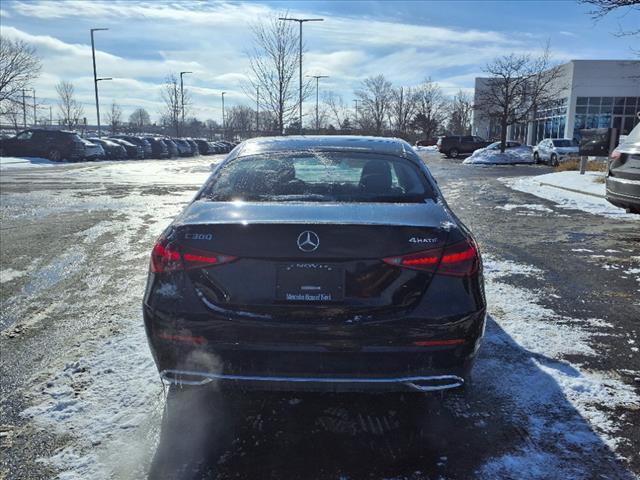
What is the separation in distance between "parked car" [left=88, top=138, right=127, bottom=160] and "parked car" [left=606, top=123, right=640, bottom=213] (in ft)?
114

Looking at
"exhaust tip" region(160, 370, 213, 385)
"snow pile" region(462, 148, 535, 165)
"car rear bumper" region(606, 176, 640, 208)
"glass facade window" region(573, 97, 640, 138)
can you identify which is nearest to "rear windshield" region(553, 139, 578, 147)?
"snow pile" region(462, 148, 535, 165)

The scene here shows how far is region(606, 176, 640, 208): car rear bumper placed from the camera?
7363 millimetres

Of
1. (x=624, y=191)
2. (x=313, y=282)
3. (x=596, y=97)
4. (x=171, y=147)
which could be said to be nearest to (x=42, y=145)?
(x=171, y=147)

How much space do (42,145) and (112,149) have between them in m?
6.14

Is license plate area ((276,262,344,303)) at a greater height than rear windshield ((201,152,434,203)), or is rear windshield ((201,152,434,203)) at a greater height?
rear windshield ((201,152,434,203))

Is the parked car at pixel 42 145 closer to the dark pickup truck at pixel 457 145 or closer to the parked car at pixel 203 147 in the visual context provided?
the parked car at pixel 203 147

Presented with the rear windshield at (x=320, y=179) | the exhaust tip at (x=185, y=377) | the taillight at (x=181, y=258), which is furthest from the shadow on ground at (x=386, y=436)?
the rear windshield at (x=320, y=179)

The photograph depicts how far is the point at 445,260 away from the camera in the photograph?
2674 mm

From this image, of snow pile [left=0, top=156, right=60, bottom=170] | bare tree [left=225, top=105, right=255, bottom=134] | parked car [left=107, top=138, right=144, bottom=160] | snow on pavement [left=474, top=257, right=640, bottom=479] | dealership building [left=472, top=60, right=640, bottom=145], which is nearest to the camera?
snow on pavement [left=474, top=257, right=640, bottom=479]

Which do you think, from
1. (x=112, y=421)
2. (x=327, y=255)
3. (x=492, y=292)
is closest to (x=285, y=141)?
(x=327, y=255)

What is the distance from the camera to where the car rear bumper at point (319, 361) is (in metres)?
2.59

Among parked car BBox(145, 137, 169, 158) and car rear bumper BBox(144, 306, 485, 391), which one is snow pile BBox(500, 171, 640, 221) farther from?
parked car BBox(145, 137, 169, 158)

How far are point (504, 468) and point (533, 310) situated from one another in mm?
2523

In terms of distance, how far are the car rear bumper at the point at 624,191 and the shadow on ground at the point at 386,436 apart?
16.2 ft
